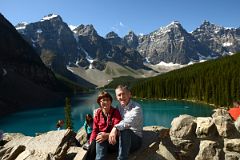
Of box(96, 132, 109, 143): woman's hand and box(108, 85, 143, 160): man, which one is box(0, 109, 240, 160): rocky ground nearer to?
box(108, 85, 143, 160): man

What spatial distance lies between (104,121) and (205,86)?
440 feet

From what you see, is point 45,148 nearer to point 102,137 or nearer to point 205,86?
point 102,137

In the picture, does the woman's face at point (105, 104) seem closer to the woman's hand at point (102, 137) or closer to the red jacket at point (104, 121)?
the red jacket at point (104, 121)

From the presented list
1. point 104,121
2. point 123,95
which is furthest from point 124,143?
point 123,95

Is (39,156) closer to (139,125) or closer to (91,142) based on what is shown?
(91,142)

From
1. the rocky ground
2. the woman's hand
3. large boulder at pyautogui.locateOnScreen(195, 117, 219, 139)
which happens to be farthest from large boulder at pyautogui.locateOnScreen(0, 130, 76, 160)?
large boulder at pyautogui.locateOnScreen(195, 117, 219, 139)

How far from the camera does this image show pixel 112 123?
440 inches

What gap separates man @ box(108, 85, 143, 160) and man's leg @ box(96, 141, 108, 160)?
293 mm

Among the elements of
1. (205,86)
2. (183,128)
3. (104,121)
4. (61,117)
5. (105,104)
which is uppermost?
(205,86)

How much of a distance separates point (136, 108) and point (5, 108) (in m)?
130

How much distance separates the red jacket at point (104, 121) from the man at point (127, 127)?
28 centimetres

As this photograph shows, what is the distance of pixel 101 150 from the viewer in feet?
35.1

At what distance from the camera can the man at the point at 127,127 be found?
34.6ft

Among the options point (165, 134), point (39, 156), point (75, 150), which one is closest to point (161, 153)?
point (165, 134)
